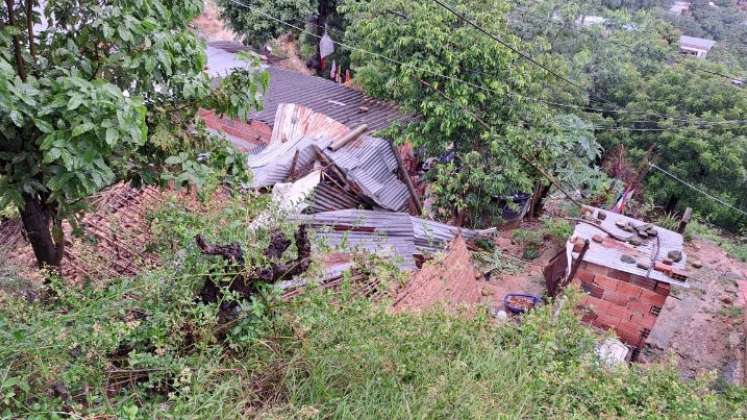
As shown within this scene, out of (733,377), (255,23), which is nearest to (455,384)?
(733,377)

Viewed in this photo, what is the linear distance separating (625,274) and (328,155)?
17.1ft

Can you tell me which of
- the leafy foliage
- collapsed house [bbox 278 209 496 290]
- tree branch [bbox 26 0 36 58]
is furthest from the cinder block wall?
the leafy foliage

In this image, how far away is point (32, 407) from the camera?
2.34m

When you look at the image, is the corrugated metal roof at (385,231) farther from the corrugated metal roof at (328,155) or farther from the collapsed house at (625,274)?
the collapsed house at (625,274)

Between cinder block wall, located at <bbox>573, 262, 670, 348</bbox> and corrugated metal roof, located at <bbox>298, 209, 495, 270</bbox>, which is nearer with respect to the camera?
corrugated metal roof, located at <bbox>298, 209, 495, 270</bbox>

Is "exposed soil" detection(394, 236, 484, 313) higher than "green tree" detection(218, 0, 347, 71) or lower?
lower

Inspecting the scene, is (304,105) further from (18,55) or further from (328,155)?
(18,55)

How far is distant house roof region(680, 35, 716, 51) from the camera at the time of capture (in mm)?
29659

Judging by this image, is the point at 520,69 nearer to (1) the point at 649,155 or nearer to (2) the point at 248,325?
(1) the point at 649,155

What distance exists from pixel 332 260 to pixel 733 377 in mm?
7463

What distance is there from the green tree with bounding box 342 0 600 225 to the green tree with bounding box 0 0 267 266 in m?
6.70

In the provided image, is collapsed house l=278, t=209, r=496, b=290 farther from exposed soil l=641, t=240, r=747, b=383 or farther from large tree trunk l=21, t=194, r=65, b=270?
exposed soil l=641, t=240, r=747, b=383

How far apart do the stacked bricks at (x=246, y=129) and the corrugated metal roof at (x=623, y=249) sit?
7257mm

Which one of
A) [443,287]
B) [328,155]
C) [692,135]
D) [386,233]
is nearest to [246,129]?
[328,155]
